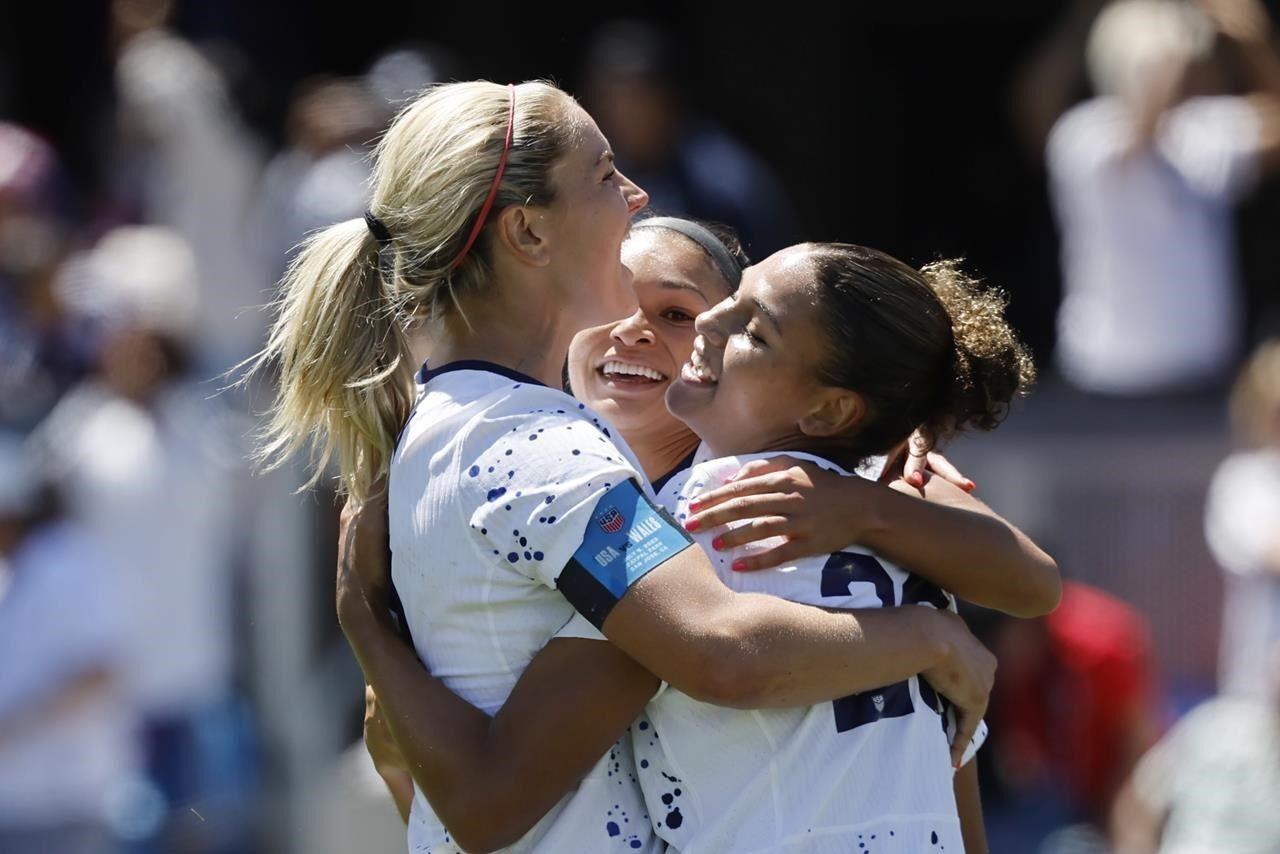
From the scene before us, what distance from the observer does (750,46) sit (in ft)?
27.7

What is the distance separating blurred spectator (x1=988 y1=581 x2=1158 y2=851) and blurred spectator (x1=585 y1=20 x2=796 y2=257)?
5.15 ft

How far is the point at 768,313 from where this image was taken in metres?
2.49

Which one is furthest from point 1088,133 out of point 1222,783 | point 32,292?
point 32,292

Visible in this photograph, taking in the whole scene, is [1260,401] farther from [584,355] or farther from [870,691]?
[870,691]

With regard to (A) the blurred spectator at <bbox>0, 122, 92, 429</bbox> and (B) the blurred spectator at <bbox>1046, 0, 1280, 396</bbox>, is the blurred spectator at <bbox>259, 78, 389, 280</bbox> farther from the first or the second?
(B) the blurred spectator at <bbox>1046, 0, 1280, 396</bbox>

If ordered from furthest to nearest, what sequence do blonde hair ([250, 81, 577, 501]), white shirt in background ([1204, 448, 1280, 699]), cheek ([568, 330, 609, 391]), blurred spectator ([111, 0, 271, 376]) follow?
blurred spectator ([111, 0, 271, 376]) < white shirt in background ([1204, 448, 1280, 699]) < cheek ([568, 330, 609, 391]) < blonde hair ([250, 81, 577, 501])

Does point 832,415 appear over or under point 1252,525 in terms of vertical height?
over

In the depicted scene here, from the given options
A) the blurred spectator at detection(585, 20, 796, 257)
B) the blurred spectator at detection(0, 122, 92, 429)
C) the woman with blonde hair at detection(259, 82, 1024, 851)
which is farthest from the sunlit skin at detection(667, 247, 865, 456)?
the blurred spectator at detection(0, 122, 92, 429)

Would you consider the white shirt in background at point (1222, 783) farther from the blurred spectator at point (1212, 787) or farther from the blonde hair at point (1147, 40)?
the blonde hair at point (1147, 40)

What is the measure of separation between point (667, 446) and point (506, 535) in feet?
2.38

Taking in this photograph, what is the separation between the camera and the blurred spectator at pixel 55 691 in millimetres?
6223

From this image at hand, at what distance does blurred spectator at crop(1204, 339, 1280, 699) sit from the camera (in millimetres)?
6230

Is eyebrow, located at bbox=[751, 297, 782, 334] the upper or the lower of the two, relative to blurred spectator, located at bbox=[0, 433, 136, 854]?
upper

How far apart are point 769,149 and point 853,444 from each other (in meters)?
6.02
